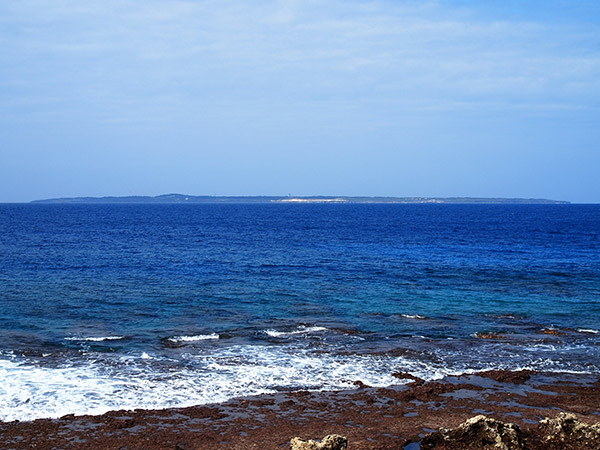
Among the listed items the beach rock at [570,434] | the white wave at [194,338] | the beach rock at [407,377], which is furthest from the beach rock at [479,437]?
the white wave at [194,338]

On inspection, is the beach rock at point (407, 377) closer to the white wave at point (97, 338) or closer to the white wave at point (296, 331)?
the white wave at point (296, 331)

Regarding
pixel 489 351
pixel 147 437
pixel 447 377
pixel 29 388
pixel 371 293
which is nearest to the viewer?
pixel 147 437

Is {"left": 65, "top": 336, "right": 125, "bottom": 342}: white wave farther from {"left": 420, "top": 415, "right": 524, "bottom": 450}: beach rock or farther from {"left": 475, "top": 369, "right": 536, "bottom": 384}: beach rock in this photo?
{"left": 420, "top": 415, "right": 524, "bottom": 450}: beach rock

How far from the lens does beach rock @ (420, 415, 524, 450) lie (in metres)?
15.3

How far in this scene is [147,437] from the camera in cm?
1652

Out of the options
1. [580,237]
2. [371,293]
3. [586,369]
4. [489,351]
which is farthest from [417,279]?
[580,237]

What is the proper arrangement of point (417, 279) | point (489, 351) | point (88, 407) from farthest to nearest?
point (417, 279) → point (489, 351) → point (88, 407)

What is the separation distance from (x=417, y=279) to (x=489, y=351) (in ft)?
71.1

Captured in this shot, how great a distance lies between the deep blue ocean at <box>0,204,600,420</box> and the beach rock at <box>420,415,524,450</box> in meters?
6.45

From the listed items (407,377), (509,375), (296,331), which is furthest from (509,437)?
(296,331)

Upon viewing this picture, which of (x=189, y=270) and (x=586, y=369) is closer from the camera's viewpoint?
(x=586, y=369)

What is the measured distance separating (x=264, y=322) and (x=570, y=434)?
19.7 metres

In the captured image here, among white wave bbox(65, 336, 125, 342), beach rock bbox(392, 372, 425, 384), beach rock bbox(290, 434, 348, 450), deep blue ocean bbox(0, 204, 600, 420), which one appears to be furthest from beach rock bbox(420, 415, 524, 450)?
white wave bbox(65, 336, 125, 342)

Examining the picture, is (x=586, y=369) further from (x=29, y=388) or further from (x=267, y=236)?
(x=267, y=236)
